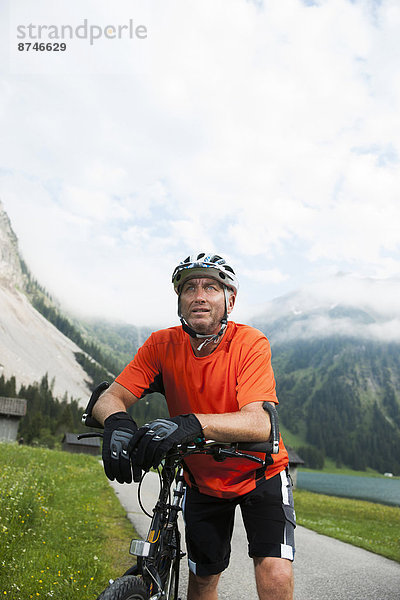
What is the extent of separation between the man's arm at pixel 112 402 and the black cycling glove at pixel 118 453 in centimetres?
38

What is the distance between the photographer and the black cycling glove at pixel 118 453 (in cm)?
278

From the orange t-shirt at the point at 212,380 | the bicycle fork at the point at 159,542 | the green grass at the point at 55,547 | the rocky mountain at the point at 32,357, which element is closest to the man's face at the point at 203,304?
the orange t-shirt at the point at 212,380

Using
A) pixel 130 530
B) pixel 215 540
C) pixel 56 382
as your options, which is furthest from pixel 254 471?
pixel 56 382

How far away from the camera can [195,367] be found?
3.87m

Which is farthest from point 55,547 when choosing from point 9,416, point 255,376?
point 9,416

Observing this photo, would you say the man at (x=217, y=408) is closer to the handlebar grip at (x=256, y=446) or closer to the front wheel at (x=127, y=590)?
the handlebar grip at (x=256, y=446)

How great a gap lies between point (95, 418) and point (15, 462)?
Result: 18.3m

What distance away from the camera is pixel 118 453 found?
2816 millimetres

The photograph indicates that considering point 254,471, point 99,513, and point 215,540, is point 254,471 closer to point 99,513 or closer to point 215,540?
point 215,540

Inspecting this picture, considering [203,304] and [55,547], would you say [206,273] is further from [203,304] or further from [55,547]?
[55,547]

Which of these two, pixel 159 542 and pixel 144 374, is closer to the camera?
pixel 159 542

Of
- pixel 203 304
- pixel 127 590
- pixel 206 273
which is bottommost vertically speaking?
pixel 127 590

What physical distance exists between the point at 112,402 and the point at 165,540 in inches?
43.2

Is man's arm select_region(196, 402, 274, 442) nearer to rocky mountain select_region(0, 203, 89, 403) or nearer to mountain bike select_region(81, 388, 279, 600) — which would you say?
mountain bike select_region(81, 388, 279, 600)
